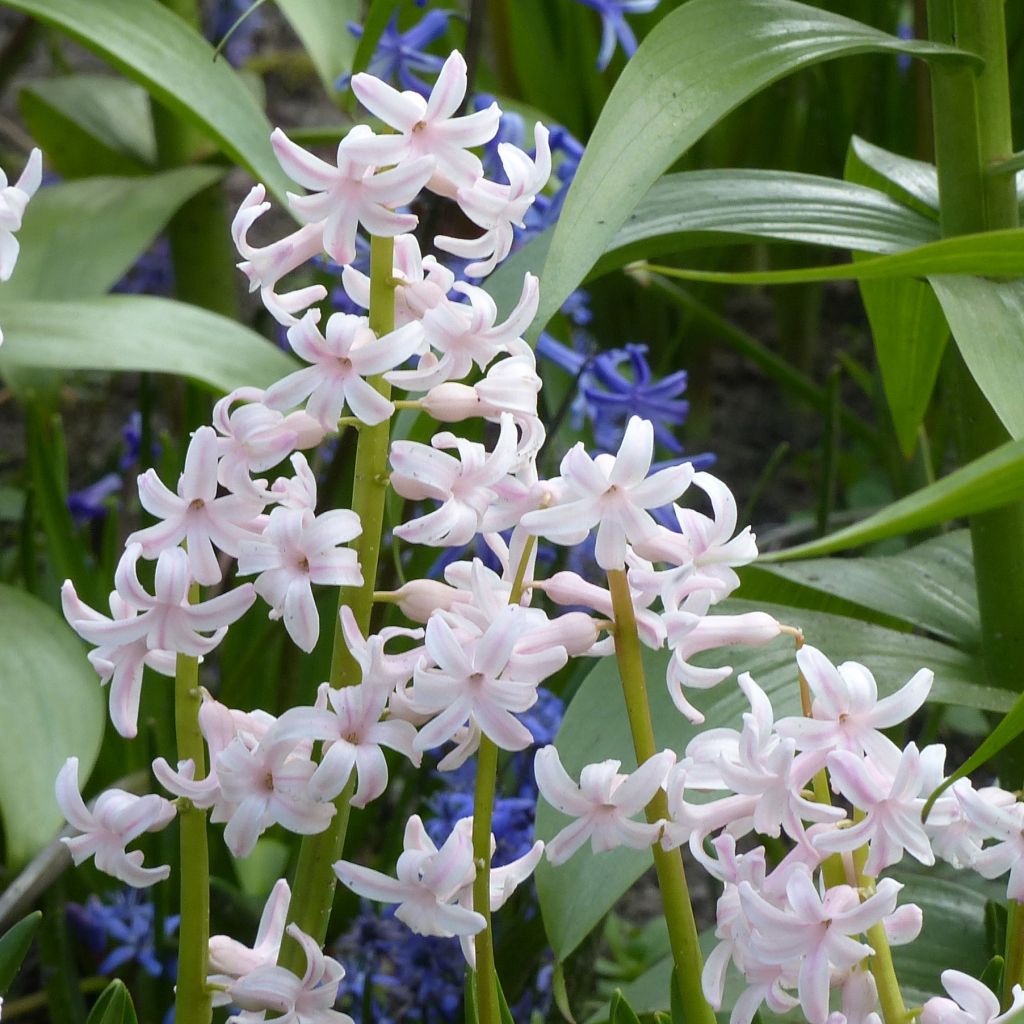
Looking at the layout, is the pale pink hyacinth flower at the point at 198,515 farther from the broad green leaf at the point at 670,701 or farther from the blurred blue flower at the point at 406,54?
the blurred blue flower at the point at 406,54

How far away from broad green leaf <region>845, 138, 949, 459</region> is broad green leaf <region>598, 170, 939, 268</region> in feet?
0.22

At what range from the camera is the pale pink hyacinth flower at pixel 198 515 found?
304 mm

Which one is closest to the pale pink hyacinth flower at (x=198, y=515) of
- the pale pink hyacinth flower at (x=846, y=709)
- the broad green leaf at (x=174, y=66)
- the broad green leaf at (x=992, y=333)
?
the pale pink hyacinth flower at (x=846, y=709)

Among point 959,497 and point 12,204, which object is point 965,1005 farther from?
point 12,204

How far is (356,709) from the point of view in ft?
1.01

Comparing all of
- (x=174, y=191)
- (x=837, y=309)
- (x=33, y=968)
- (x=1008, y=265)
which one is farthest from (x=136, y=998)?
(x=837, y=309)

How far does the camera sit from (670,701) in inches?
20.1

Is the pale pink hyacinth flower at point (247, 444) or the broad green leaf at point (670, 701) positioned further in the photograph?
the broad green leaf at point (670, 701)

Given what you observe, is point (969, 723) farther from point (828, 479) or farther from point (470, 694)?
point (470, 694)

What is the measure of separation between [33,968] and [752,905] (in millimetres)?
789

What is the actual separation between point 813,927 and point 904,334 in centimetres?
46

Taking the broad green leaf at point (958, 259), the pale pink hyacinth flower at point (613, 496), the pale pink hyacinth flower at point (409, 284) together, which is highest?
the pale pink hyacinth flower at point (409, 284)

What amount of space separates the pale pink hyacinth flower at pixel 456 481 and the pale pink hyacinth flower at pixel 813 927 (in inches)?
3.8

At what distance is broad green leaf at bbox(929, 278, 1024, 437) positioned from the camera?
48 cm
